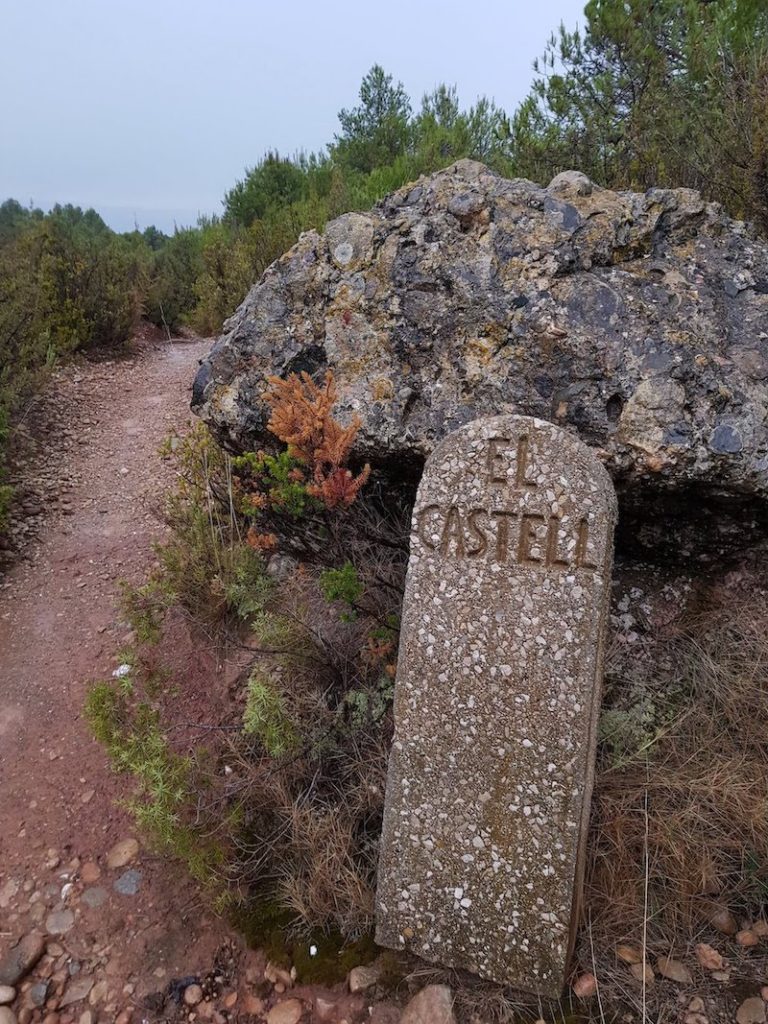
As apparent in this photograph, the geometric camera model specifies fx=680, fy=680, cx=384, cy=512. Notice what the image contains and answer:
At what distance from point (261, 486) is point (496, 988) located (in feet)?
7.93

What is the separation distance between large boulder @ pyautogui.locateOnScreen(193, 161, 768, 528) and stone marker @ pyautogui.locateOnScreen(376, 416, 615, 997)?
2.83ft

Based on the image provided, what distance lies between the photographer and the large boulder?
2678 millimetres

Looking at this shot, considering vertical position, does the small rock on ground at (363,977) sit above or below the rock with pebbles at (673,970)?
below

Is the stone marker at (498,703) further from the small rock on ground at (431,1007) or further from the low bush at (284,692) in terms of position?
the low bush at (284,692)

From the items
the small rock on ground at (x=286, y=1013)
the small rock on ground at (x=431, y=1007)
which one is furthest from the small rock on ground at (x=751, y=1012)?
the small rock on ground at (x=286, y=1013)

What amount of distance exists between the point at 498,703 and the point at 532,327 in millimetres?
1637

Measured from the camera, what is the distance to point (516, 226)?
312 cm

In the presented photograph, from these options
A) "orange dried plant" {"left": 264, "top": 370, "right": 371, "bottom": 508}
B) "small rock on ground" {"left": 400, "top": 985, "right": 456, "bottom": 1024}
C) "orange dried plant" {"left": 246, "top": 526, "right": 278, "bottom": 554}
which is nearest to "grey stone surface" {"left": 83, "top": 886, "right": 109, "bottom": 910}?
"small rock on ground" {"left": 400, "top": 985, "right": 456, "bottom": 1024}

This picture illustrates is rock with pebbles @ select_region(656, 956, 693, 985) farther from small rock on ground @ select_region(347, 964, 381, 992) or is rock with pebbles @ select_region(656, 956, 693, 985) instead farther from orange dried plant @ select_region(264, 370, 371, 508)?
orange dried plant @ select_region(264, 370, 371, 508)

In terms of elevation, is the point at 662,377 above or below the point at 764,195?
below

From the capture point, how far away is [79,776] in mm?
2988

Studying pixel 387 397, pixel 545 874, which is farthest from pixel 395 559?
pixel 545 874

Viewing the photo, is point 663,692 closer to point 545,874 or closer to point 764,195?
point 545,874

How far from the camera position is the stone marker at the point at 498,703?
1.94 m
